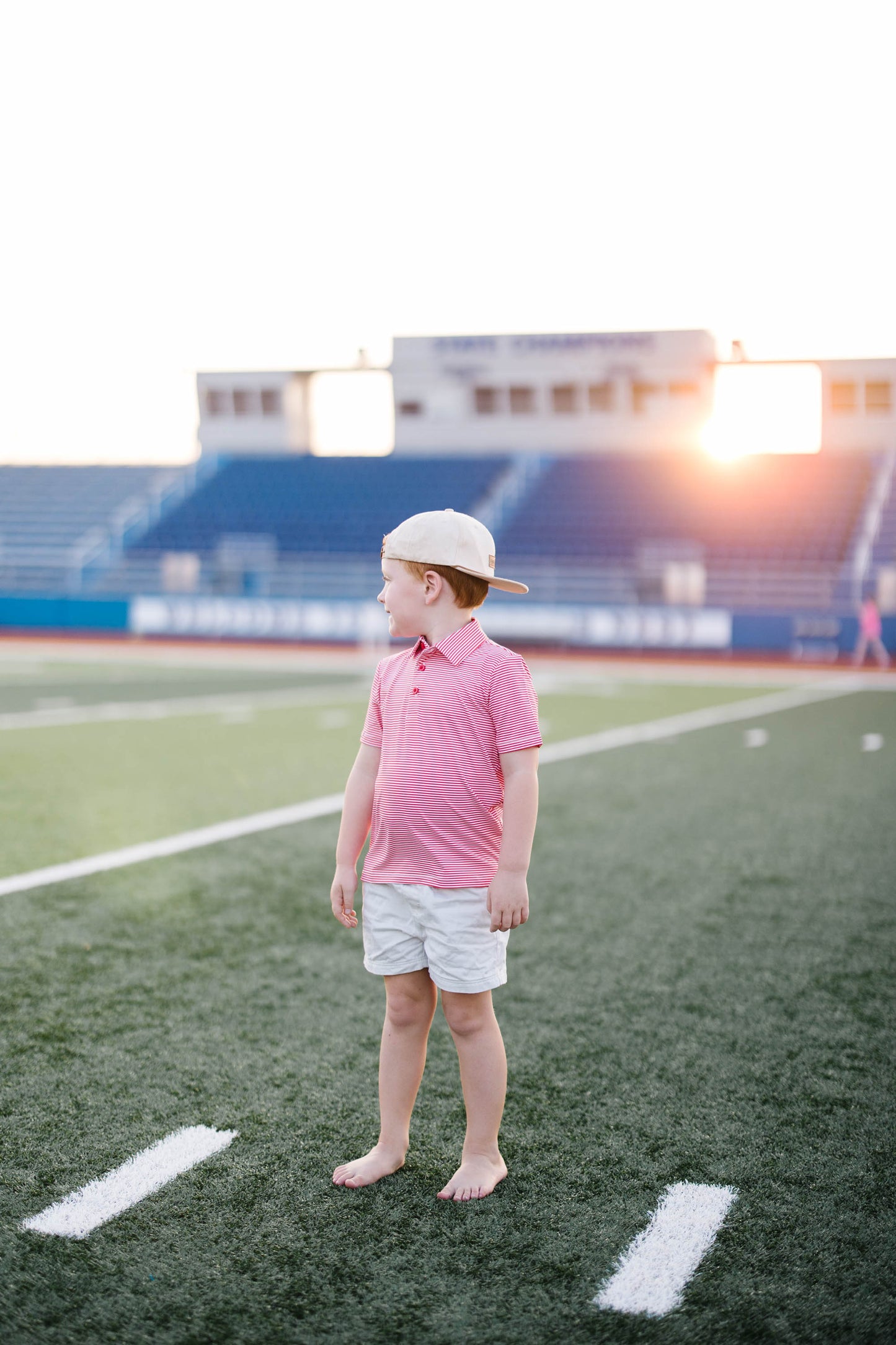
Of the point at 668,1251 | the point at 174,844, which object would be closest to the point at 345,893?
the point at 668,1251

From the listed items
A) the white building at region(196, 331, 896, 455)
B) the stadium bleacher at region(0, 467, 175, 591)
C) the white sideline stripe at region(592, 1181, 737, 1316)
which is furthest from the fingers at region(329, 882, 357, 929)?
the white building at region(196, 331, 896, 455)

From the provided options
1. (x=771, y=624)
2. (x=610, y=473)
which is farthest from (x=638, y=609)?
(x=610, y=473)

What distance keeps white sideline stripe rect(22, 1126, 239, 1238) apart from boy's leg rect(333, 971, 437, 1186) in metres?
0.36

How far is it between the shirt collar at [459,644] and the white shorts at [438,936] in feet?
1.64

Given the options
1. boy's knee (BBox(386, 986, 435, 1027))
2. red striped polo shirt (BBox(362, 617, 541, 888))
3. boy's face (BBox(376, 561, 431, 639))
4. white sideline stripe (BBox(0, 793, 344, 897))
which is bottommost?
white sideline stripe (BBox(0, 793, 344, 897))

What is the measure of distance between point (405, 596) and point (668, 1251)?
1.47m

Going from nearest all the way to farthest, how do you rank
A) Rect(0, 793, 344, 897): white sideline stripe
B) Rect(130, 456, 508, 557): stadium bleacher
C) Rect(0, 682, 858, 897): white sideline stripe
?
Rect(0, 793, 344, 897): white sideline stripe < Rect(0, 682, 858, 897): white sideline stripe < Rect(130, 456, 508, 557): stadium bleacher

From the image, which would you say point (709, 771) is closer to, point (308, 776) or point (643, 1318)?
point (308, 776)

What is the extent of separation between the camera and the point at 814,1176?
2.86 m

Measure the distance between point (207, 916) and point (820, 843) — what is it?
3.41 metres

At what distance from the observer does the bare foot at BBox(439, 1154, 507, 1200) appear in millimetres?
2742

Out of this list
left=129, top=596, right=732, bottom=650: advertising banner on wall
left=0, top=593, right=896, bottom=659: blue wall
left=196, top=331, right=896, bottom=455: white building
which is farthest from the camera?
left=196, top=331, right=896, bottom=455: white building

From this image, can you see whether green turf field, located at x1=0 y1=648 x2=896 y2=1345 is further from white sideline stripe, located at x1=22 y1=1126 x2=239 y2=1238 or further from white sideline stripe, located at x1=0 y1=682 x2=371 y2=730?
white sideline stripe, located at x1=0 y1=682 x2=371 y2=730

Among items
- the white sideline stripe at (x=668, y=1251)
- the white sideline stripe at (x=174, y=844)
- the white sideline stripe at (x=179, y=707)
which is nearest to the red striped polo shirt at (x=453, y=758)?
the white sideline stripe at (x=668, y=1251)
